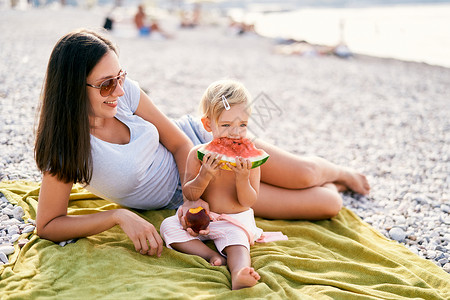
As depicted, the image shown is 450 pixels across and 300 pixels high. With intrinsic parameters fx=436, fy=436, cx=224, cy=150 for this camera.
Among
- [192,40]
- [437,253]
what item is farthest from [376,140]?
[192,40]

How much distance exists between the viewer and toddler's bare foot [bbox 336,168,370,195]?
5000mm

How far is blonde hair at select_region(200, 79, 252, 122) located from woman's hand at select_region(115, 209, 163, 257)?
2.99 feet

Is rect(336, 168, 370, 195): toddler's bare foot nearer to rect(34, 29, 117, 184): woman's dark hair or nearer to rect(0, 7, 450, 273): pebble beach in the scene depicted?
Result: rect(0, 7, 450, 273): pebble beach

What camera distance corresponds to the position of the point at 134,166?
3436 mm

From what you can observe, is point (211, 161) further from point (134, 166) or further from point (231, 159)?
point (134, 166)

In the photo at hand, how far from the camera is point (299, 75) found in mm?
13789

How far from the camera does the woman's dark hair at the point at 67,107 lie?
116 inches

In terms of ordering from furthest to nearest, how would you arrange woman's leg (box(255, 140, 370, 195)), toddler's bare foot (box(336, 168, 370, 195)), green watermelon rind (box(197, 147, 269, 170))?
1. toddler's bare foot (box(336, 168, 370, 195))
2. woman's leg (box(255, 140, 370, 195))
3. green watermelon rind (box(197, 147, 269, 170))

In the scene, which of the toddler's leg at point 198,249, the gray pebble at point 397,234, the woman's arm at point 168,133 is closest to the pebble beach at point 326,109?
the gray pebble at point 397,234

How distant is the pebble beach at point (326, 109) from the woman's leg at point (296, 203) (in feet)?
2.13

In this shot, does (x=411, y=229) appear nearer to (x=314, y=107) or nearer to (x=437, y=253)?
(x=437, y=253)

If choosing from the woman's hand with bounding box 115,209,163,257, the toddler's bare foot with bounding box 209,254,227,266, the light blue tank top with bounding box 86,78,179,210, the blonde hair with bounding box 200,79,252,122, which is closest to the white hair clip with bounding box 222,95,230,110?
the blonde hair with bounding box 200,79,252,122

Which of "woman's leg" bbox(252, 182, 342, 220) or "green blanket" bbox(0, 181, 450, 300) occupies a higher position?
"woman's leg" bbox(252, 182, 342, 220)

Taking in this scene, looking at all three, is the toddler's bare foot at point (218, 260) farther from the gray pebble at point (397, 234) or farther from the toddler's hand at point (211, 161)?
the gray pebble at point (397, 234)
